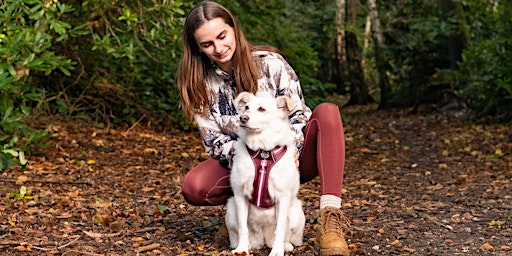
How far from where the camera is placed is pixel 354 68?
18.9m

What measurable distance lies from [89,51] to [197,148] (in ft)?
5.94

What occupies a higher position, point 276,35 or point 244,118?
point 244,118

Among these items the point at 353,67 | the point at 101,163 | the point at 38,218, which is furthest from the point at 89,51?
the point at 353,67

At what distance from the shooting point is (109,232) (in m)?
4.53

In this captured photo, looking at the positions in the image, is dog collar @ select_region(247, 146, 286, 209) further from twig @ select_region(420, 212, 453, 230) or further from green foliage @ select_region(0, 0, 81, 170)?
green foliage @ select_region(0, 0, 81, 170)

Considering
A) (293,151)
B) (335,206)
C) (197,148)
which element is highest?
(293,151)

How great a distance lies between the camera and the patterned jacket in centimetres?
420

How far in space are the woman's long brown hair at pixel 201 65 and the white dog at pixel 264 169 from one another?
1.02 feet

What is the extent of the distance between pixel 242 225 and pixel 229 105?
0.74 meters

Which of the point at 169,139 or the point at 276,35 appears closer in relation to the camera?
the point at 169,139

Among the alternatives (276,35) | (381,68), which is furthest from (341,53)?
(276,35)

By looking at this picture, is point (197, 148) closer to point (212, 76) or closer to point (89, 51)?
point (89, 51)

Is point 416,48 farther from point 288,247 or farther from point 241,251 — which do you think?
point 241,251

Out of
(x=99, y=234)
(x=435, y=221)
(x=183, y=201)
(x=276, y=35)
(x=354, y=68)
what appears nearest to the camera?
(x=99, y=234)
